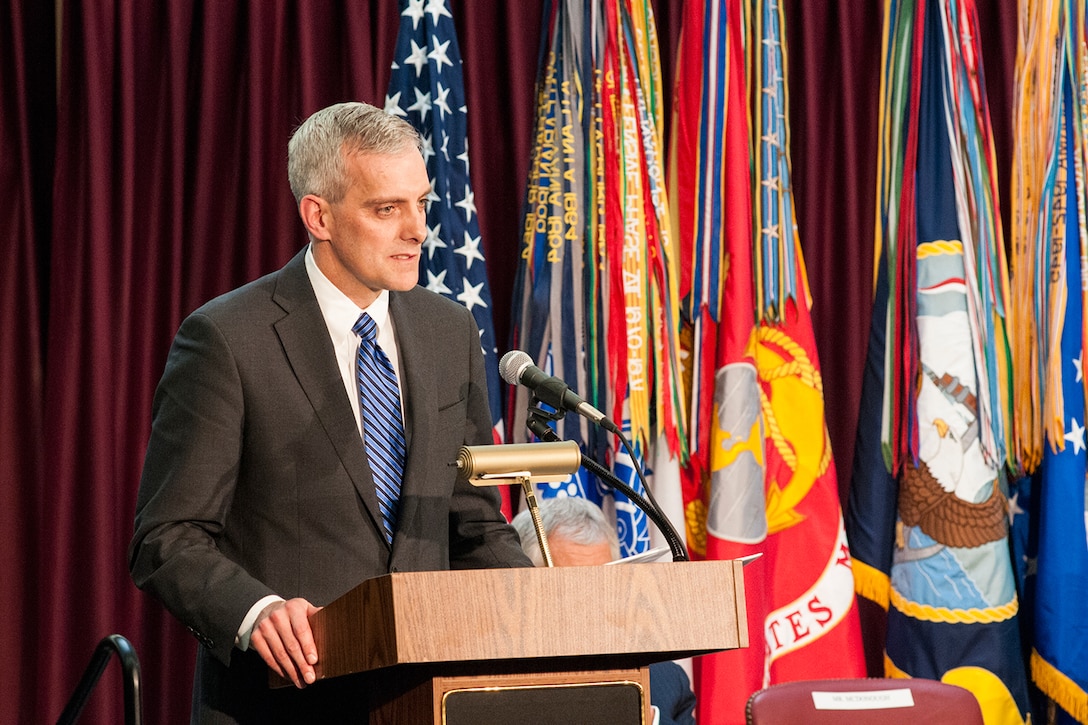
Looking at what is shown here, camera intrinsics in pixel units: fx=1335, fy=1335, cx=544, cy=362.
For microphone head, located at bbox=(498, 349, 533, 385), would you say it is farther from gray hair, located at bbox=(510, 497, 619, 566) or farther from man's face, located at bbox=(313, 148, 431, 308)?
gray hair, located at bbox=(510, 497, 619, 566)

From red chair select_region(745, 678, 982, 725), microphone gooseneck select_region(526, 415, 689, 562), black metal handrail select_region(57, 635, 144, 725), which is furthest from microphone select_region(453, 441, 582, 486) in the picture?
red chair select_region(745, 678, 982, 725)

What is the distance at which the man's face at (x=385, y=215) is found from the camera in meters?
2.10

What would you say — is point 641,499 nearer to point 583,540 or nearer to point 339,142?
point 339,142

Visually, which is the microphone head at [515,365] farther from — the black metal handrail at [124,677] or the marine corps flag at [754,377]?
the marine corps flag at [754,377]

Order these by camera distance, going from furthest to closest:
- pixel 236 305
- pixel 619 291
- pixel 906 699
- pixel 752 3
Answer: pixel 752 3
pixel 619 291
pixel 906 699
pixel 236 305

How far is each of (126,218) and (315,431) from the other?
6.97 feet

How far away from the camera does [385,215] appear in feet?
6.92

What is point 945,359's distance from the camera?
3.98m

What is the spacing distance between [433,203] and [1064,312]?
6.36 ft

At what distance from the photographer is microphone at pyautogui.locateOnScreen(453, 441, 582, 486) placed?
165cm

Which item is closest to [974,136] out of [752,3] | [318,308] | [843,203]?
[843,203]

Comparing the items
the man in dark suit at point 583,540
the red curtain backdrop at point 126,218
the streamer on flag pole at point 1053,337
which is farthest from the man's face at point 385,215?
the streamer on flag pole at point 1053,337

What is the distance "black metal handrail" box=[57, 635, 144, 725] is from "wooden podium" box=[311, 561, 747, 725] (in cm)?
80

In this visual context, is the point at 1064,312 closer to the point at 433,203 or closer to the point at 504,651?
the point at 433,203
